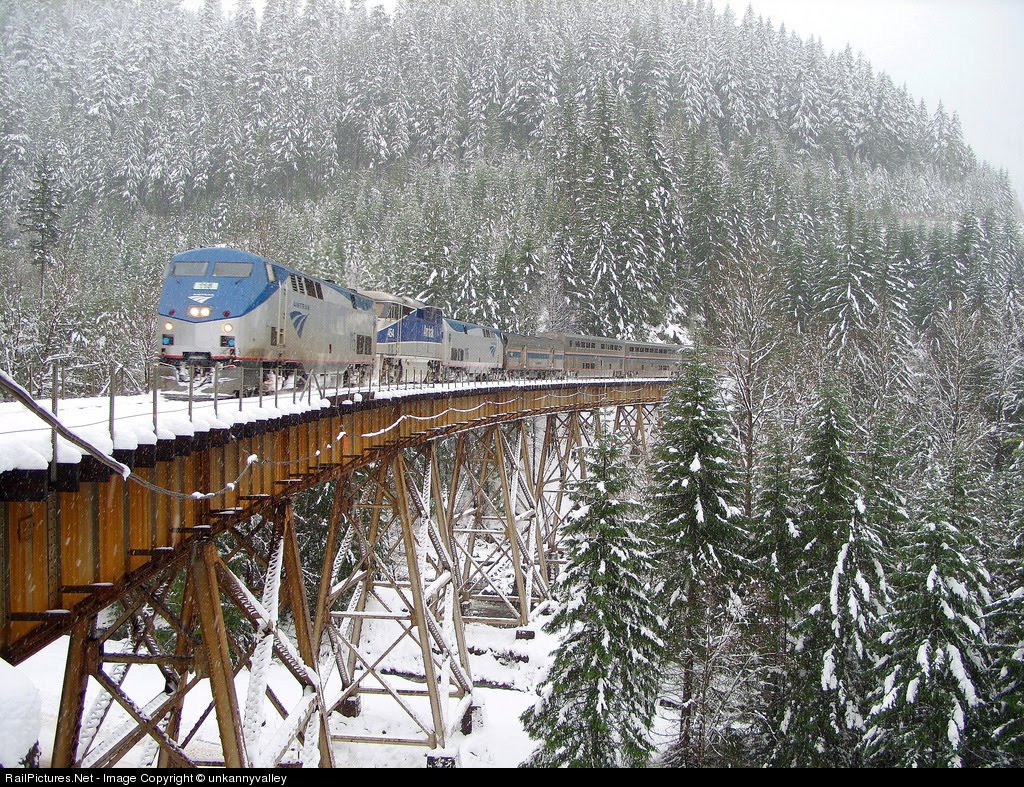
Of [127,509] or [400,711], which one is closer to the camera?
[127,509]

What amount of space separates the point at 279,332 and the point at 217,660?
9.79 meters

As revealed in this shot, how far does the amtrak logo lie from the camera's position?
17266 mm

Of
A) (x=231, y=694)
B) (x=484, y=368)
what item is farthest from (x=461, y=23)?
(x=231, y=694)

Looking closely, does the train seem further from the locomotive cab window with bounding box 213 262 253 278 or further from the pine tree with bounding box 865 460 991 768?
the pine tree with bounding box 865 460 991 768

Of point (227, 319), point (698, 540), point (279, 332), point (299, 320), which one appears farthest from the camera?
point (299, 320)

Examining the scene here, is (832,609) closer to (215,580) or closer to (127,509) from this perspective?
(215,580)

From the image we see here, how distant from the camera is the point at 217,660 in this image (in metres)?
7.80

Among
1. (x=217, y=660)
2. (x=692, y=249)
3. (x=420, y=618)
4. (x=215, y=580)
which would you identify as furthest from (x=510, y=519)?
(x=692, y=249)

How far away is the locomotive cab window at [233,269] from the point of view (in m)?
15.0

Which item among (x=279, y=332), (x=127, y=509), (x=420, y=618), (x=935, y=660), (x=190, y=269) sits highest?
(x=190, y=269)

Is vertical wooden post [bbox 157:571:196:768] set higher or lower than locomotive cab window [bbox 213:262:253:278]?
lower

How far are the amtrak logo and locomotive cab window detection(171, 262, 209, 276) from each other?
2437 mm

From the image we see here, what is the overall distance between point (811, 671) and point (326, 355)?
1461cm

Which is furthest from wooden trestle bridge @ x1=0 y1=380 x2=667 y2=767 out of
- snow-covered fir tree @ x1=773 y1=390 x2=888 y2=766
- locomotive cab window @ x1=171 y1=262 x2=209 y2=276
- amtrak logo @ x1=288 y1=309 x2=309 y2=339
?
snow-covered fir tree @ x1=773 y1=390 x2=888 y2=766
